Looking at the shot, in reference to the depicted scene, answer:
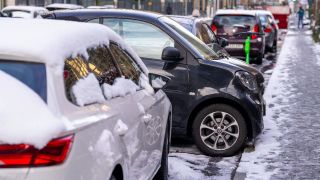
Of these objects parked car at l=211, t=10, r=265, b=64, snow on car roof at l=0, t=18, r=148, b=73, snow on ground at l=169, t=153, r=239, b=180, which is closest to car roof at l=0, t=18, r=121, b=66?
snow on car roof at l=0, t=18, r=148, b=73

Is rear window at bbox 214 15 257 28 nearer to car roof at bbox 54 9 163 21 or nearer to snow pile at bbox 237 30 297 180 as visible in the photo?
snow pile at bbox 237 30 297 180

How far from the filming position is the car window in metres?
7.43

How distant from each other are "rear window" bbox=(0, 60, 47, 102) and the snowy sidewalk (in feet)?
11.6

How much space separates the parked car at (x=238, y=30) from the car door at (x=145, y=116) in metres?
13.4

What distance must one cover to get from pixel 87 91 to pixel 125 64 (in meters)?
1.25

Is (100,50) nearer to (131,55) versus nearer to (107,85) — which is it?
(107,85)

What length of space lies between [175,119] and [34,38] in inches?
152

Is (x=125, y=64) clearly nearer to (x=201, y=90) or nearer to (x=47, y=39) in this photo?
(x=47, y=39)

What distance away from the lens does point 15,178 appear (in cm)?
300

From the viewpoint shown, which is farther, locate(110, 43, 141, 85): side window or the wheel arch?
the wheel arch

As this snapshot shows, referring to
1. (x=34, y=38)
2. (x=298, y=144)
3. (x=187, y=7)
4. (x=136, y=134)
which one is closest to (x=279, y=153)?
(x=298, y=144)

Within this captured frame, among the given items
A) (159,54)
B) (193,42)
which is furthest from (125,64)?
(193,42)

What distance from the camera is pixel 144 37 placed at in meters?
7.51

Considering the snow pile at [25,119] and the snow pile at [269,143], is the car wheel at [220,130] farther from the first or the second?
the snow pile at [25,119]
